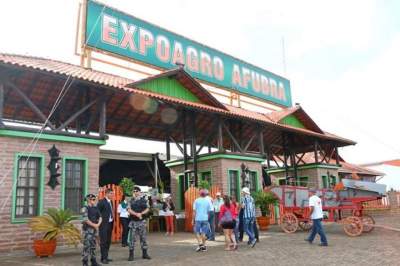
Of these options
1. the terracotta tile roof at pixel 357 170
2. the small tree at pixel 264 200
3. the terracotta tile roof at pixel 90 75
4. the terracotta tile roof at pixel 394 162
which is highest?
the terracotta tile roof at pixel 90 75

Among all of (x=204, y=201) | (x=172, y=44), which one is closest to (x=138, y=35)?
(x=172, y=44)

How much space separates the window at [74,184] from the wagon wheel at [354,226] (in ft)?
30.1

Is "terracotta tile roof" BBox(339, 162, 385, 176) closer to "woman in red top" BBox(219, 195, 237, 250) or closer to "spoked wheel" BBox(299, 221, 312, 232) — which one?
"spoked wheel" BBox(299, 221, 312, 232)

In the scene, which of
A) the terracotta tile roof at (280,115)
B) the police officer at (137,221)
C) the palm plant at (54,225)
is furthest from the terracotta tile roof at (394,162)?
the palm plant at (54,225)

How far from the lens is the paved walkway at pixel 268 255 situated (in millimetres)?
8672

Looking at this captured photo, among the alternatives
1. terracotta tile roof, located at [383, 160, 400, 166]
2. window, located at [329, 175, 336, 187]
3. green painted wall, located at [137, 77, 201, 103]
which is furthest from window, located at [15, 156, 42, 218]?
terracotta tile roof, located at [383, 160, 400, 166]

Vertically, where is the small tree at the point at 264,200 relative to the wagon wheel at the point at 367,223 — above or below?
above

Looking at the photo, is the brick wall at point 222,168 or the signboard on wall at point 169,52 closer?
the signboard on wall at point 169,52

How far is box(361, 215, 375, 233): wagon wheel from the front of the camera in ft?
46.7

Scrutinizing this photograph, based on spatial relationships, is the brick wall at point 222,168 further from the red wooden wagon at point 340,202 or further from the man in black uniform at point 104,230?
the man in black uniform at point 104,230

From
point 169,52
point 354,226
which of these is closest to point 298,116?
point 169,52

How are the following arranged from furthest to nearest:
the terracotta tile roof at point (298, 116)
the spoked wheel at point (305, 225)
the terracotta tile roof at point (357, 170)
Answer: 1. the terracotta tile roof at point (357, 170)
2. the terracotta tile roof at point (298, 116)
3. the spoked wheel at point (305, 225)

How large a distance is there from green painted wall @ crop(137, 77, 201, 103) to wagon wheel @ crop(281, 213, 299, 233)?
686 centimetres

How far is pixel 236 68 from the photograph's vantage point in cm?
2514
